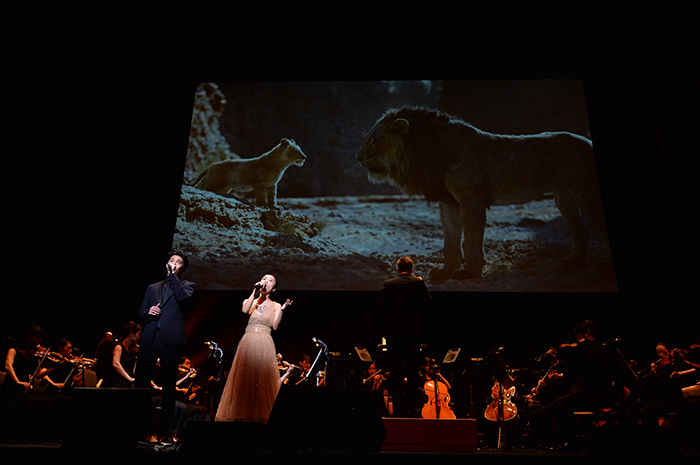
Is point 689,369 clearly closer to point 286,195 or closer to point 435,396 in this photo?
point 435,396

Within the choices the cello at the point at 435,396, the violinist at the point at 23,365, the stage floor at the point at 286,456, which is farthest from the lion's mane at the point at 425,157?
the violinist at the point at 23,365

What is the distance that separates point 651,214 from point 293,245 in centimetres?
478

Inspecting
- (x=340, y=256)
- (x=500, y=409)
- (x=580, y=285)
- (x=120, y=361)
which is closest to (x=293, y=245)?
(x=340, y=256)

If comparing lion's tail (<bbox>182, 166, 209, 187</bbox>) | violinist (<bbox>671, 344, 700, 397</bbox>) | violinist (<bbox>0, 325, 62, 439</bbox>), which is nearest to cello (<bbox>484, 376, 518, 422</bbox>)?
violinist (<bbox>671, 344, 700, 397</bbox>)

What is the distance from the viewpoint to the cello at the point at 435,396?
6.01 metres

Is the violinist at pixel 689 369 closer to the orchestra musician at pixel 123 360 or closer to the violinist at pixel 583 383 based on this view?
the violinist at pixel 583 383

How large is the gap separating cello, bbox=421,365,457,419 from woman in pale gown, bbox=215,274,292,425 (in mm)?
2314

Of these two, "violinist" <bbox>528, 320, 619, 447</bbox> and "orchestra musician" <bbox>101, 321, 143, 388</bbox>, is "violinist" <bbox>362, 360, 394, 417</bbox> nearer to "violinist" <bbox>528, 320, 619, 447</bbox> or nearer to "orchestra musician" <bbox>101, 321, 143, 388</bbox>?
"violinist" <bbox>528, 320, 619, 447</bbox>

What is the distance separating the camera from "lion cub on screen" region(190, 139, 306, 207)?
6.99 m

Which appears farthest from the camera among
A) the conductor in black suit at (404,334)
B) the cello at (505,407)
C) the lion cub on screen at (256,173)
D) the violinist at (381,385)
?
the lion cub on screen at (256,173)

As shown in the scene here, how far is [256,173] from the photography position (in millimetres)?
7062

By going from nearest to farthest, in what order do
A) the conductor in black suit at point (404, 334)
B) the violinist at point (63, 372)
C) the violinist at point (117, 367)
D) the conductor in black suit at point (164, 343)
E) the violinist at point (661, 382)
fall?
1. the conductor in black suit at point (164, 343)
2. the conductor in black suit at point (404, 334)
3. the violinist at point (117, 367)
4. the violinist at point (63, 372)
5. the violinist at point (661, 382)

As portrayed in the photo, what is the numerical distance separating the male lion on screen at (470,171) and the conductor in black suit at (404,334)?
261 centimetres

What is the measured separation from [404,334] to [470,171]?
139 inches
